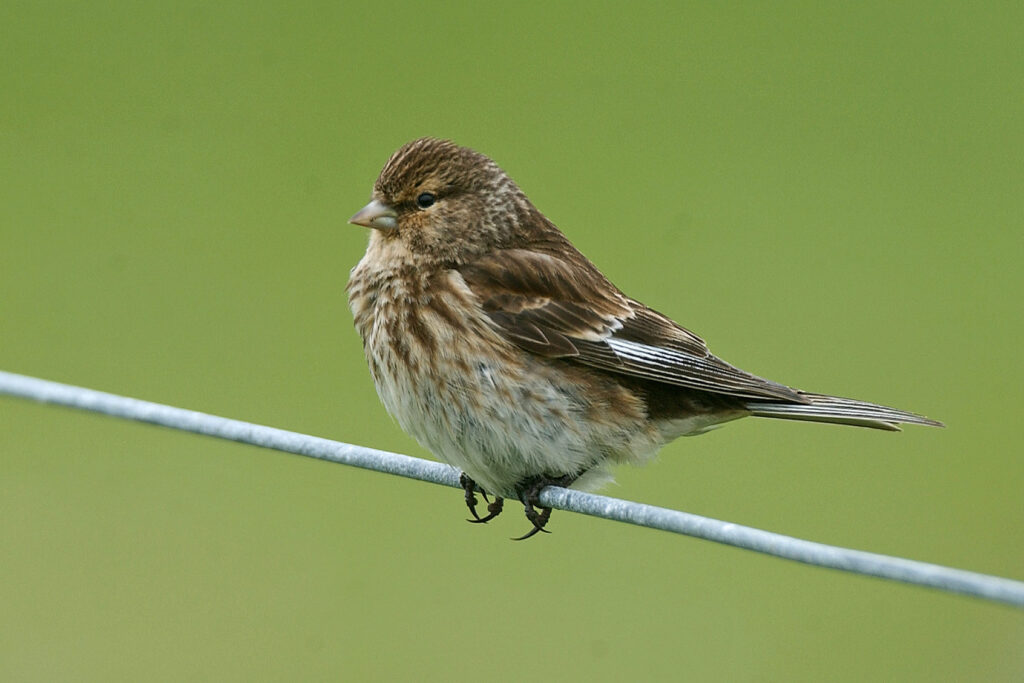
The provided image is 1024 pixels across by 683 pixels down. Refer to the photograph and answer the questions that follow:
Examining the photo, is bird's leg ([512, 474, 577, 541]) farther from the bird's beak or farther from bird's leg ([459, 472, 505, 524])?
the bird's beak

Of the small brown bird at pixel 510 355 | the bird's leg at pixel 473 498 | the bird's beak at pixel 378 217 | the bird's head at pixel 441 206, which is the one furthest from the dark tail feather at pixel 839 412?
the bird's beak at pixel 378 217

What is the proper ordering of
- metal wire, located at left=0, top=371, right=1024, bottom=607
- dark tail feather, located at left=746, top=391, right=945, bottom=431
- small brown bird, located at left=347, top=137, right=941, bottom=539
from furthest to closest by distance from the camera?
small brown bird, located at left=347, top=137, right=941, bottom=539 < dark tail feather, located at left=746, top=391, right=945, bottom=431 < metal wire, located at left=0, top=371, right=1024, bottom=607

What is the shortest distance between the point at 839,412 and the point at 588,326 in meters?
0.87

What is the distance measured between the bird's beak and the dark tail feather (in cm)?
137

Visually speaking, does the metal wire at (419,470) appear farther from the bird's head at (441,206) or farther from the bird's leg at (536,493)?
the bird's head at (441,206)

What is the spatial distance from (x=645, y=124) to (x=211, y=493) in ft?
15.4

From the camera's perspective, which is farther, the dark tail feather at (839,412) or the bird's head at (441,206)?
the bird's head at (441,206)

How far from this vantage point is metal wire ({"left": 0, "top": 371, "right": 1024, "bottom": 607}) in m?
3.02

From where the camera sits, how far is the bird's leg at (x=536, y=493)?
16.3ft

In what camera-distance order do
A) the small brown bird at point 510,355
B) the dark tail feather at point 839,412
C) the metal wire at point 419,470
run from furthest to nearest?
1. the small brown bird at point 510,355
2. the dark tail feather at point 839,412
3. the metal wire at point 419,470

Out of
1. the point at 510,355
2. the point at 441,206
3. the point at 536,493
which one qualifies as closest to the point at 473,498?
the point at 536,493

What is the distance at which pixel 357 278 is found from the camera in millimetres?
5215

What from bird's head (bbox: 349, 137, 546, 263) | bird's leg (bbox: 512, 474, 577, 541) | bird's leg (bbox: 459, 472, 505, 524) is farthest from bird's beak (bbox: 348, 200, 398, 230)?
bird's leg (bbox: 512, 474, 577, 541)

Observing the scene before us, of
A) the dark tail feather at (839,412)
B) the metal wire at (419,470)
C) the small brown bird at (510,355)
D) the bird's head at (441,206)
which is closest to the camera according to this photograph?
the metal wire at (419,470)
